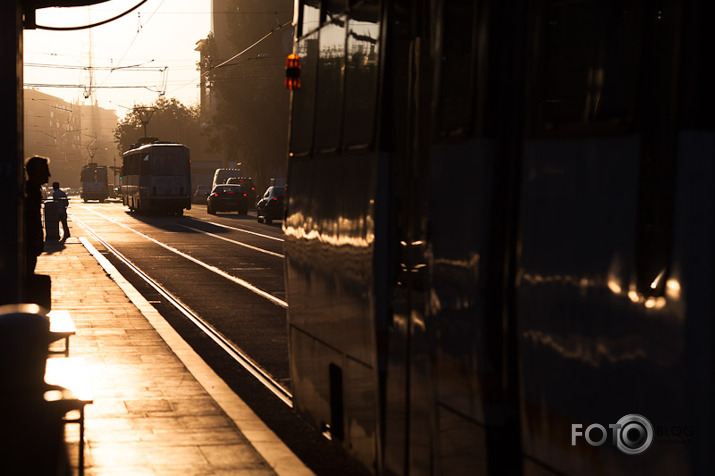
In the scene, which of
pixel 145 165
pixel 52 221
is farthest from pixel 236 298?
pixel 145 165

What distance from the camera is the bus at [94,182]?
10412 centimetres

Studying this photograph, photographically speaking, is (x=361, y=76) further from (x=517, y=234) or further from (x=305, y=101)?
(x=517, y=234)

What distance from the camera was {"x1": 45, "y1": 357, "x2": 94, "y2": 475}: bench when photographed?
610cm

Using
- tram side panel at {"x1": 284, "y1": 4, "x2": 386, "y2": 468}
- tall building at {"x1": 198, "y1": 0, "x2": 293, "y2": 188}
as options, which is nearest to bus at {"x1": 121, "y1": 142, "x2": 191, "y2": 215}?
tall building at {"x1": 198, "y1": 0, "x2": 293, "y2": 188}

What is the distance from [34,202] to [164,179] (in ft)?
152

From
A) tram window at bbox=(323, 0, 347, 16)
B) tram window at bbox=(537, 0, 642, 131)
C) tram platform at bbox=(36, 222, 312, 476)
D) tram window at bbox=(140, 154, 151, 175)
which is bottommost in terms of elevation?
tram platform at bbox=(36, 222, 312, 476)

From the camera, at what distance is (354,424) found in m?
6.03

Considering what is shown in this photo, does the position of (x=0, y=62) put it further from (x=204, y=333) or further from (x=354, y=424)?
(x=204, y=333)

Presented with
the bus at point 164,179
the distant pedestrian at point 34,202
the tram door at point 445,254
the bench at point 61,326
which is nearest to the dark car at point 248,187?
the bus at point 164,179

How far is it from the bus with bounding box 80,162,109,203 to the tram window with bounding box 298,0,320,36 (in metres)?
98.4

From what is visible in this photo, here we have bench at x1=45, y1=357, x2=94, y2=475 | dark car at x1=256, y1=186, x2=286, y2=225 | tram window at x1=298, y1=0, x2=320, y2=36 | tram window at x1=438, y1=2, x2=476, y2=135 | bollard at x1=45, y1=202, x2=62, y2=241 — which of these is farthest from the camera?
dark car at x1=256, y1=186, x2=286, y2=225

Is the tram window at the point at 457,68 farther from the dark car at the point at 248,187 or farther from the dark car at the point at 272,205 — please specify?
the dark car at the point at 248,187

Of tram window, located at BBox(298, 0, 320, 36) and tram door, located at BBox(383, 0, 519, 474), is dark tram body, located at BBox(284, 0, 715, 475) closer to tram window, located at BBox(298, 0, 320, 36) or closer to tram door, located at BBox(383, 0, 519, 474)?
tram door, located at BBox(383, 0, 519, 474)

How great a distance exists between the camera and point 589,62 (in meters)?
3.68
